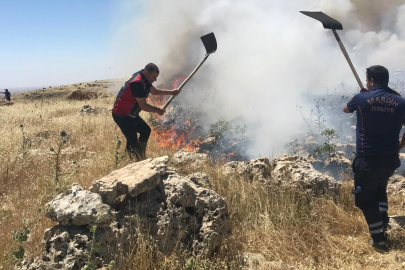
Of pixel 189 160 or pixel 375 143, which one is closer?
pixel 375 143

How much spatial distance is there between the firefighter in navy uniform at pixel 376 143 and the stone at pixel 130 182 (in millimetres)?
2080

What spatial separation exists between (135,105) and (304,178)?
2650 mm

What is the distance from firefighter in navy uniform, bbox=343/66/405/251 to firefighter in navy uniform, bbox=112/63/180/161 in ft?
9.05

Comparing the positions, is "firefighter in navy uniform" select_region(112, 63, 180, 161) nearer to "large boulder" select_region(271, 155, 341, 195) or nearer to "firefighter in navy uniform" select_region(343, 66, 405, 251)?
"large boulder" select_region(271, 155, 341, 195)

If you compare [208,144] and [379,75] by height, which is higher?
[379,75]

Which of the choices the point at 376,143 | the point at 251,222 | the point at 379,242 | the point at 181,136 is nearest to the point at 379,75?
the point at 376,143

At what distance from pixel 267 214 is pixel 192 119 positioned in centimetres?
627

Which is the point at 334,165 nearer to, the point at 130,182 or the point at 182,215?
the point at 182,215

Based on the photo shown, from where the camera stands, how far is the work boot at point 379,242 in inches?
109

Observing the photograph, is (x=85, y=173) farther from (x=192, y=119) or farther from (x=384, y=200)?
(x=192, y=119)

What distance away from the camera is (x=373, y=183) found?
9.73 ft

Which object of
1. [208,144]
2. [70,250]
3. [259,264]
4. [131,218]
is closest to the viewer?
[70,250]

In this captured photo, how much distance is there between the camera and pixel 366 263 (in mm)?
2549

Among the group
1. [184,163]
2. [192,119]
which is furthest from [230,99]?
[184,163]
